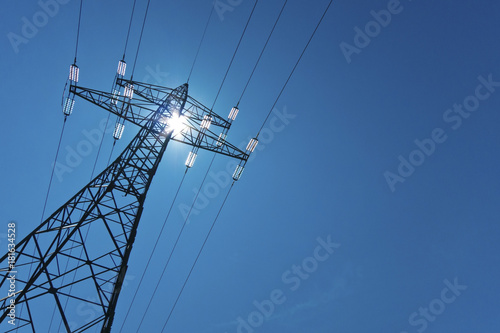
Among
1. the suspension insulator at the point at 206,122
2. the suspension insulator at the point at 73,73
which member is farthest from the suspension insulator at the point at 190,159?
the suspension insulator at the point at 73,73

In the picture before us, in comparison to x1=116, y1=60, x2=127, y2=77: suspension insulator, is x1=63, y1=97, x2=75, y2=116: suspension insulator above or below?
below

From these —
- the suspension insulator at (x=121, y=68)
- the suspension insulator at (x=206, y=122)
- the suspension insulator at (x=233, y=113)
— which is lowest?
the suspension insulator at (x=206, y=122)

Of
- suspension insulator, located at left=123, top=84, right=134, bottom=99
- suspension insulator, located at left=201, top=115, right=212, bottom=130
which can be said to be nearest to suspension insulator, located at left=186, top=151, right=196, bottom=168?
suspension insulator, located at left=201, top=115, right=212, bottom=130

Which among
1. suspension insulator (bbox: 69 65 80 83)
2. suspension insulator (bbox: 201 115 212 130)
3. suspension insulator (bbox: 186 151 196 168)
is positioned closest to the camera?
suspension insulator (bbox: 69 65 80 83)

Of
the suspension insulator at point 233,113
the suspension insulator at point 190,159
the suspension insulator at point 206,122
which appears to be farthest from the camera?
the suspension insulator at point 233,113

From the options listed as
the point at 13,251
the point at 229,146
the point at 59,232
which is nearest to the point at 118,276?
the point at 59,232

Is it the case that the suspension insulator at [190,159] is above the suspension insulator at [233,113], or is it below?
below

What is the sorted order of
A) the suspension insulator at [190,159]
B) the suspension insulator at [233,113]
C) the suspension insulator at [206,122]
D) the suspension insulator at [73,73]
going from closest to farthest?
the suspension insulator at [73,73] < the suspension insulator at [206,122] < the suspension insulator at [190,159] < the suspension insulator at [233,113]

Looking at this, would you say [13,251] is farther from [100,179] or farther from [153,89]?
[153,89]

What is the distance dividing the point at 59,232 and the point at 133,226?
2218 millimetres

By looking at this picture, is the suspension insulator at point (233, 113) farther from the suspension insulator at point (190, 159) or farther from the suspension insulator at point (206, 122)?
the suspension insulator at point (190, 159)

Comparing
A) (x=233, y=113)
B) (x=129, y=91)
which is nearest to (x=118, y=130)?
(x=129, y=91)

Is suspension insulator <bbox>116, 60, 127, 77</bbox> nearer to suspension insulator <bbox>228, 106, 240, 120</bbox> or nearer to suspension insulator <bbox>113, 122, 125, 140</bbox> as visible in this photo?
suspension insulator <bbox>113, 122, 125, 140</bbox>

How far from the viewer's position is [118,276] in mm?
10094
